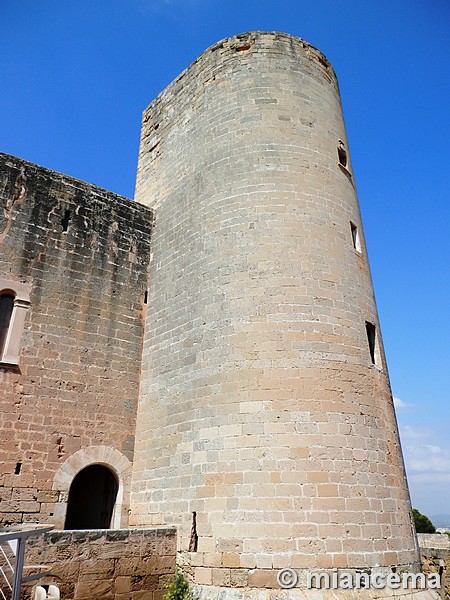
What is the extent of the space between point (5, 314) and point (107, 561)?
450cm

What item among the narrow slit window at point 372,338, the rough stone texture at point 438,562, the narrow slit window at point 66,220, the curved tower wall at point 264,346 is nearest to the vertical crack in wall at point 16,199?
the narrow slit window at point 66,220

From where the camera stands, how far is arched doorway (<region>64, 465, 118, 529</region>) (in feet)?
28.9

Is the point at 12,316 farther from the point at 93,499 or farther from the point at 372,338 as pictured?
the point at 372,338

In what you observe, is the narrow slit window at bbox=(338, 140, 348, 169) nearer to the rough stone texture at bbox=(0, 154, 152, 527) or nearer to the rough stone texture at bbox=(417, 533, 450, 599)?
the rough stone texture at bbox=(0, 154, 152, 527)

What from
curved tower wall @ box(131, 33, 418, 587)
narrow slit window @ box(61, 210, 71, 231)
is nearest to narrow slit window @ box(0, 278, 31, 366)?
narrow slit window @ box(61, 210, 71, 231)

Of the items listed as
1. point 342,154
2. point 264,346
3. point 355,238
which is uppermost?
point 342,154

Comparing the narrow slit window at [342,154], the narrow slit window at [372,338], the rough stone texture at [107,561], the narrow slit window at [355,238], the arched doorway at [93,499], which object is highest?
the narrow slit window at [342,154]

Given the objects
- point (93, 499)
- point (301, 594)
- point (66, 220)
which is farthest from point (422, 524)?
point (66, 220)

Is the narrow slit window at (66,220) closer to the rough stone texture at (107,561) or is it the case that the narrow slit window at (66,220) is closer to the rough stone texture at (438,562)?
the rough stone texture at (107,561)

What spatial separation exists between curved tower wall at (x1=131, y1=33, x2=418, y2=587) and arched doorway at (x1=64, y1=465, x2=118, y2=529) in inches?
38.6

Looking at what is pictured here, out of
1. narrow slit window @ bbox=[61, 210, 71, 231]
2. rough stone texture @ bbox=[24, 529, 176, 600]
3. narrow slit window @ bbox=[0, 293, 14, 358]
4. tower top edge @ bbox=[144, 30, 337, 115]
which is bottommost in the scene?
rough stone texture @ bbox=[24, 529, 176, 600]

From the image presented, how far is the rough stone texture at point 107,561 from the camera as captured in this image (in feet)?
19.6

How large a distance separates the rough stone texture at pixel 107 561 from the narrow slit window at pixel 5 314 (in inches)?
139

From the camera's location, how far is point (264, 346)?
7.17 metres
